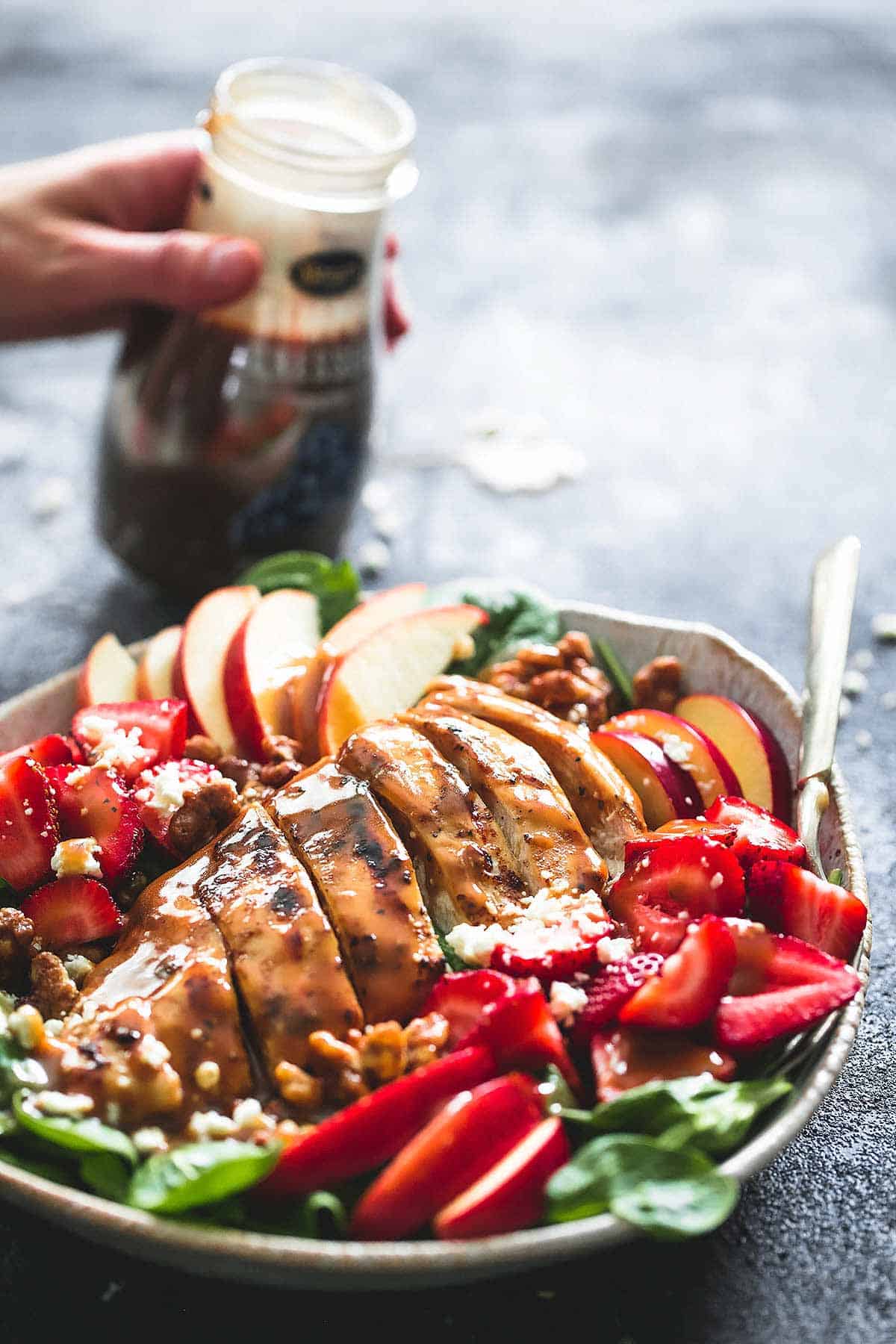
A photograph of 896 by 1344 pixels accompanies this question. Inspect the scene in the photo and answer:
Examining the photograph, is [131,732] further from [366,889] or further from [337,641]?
[366,889]

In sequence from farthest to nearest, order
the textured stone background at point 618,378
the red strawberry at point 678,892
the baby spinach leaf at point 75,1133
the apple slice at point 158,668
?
the apple slice at point 158,668
the red strawberry at point 678,892
the textured stone background at point 618,378
the baby spinach leaf at point 75,1133

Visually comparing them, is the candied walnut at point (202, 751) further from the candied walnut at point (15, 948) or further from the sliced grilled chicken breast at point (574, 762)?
the candied walnut at point (15, 948)

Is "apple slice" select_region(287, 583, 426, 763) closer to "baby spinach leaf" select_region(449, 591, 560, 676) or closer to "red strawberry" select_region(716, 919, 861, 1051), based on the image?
"baby spinach leaf" select_region(449, 591, 560, 676)

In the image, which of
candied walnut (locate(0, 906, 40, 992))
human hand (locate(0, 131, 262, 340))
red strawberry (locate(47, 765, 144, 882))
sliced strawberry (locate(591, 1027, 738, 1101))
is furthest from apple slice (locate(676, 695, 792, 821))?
human hand (locate(0, 131, 262, 340))

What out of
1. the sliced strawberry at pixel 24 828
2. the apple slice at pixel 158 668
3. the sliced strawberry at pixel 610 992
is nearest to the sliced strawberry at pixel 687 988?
the sliced strawberry at pixel 610 992

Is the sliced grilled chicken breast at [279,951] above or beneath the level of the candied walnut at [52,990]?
above

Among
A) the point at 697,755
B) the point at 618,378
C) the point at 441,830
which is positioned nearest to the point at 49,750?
the point at 441,830

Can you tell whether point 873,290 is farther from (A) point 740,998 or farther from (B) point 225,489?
(A) point 740,998
